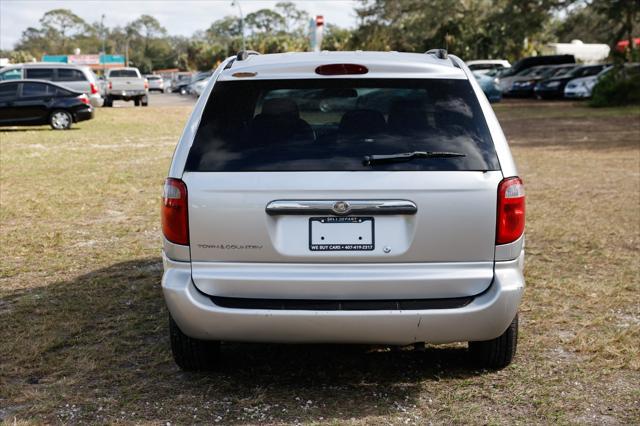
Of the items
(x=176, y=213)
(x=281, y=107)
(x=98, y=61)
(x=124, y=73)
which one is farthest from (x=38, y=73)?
(x=98, y=61)

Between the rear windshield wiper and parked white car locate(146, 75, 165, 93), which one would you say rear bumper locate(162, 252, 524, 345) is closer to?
the rear windshield wiper

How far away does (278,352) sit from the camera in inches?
198

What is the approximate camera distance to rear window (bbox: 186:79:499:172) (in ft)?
13.1

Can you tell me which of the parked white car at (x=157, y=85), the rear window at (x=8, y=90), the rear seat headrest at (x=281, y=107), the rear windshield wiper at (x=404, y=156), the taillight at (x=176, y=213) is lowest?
the parked white car at (x=157, y=85)

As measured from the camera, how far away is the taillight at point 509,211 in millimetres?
4004

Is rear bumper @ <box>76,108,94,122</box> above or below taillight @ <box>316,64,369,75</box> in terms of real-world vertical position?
below

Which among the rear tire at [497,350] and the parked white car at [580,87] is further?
the parked white car at [580,87]

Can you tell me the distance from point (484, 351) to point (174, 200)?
1842 millimetres

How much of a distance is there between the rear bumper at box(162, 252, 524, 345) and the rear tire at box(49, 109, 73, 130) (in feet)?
70.1

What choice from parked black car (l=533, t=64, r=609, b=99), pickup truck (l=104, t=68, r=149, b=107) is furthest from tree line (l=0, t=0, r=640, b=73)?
pickup truck (l=104, t=68, r=149, b=107)

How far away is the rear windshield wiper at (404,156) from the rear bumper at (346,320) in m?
0.57

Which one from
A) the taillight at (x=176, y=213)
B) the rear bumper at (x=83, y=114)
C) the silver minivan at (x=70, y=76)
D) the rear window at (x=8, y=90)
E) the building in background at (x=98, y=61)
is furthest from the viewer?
the building in background at (x=98, y=61)

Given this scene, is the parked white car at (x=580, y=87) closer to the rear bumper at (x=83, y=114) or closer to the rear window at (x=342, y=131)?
the rear bumper at (x=83, y=114)

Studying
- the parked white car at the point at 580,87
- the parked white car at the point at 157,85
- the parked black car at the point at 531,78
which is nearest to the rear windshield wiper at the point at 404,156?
the parked white car at the point at 580,87
